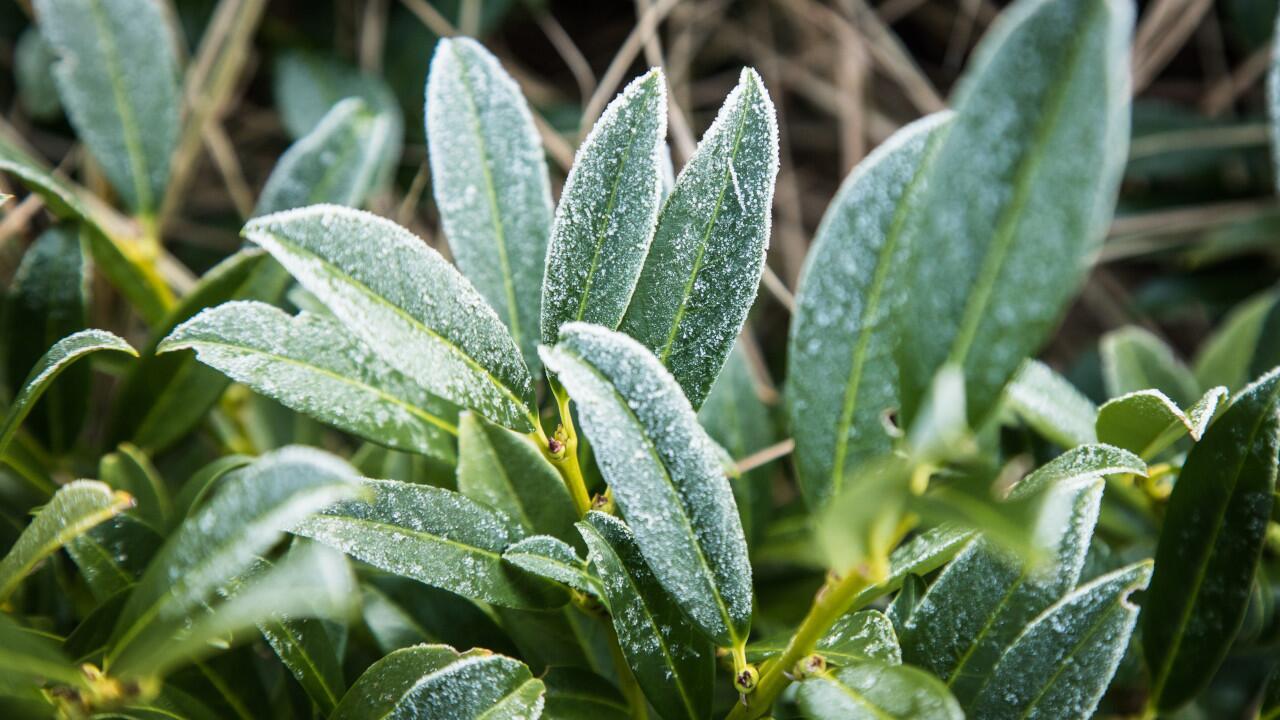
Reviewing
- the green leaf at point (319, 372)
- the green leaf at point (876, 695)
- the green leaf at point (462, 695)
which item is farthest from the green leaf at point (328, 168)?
the green leaf at point (876, 695)

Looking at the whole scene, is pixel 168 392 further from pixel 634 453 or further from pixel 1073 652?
pixel 1073 652

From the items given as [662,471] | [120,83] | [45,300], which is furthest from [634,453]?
[120,83]

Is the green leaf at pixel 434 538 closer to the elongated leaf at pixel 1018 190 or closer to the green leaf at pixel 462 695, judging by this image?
the green leaf at pixel 462 695

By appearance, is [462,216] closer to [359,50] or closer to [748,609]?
[748,609]

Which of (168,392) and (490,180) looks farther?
(168,392)

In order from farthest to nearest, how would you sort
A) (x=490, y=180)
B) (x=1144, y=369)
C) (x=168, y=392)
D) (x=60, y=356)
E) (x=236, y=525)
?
(x=1144, y=369) < (x=168, y=392) < (x=490, y=180) < (x=60, y=356) < (x=236, y=525)

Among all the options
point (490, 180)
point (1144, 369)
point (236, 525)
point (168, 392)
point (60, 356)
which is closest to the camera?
point (236, 525)
